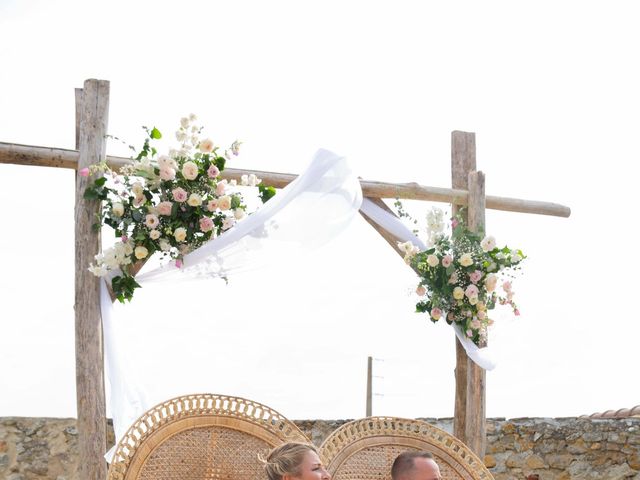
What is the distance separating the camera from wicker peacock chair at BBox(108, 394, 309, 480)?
319 cm

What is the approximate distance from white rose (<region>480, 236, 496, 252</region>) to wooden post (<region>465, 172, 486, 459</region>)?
0.21 m

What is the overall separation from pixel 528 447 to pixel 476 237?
1.94m

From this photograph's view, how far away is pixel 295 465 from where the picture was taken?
9.61 ft

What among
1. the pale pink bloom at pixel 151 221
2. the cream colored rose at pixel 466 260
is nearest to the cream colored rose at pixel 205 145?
the pale pink bloom at pixel 151 221

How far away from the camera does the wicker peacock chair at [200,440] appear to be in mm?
3191

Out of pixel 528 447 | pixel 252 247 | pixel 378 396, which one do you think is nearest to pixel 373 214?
pixel 252 247

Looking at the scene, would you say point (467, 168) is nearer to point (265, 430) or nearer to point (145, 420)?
point (265, 430)

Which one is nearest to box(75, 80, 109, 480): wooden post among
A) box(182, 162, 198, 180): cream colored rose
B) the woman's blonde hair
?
box(182, 162, 198, 180): cream colored rose

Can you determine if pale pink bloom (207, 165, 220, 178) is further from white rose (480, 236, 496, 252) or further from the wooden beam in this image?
white rose (480, 236, 496, 252)

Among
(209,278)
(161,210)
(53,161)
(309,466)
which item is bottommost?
(309,466)

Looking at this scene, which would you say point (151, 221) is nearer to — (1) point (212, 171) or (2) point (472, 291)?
(1) point (212, 171)

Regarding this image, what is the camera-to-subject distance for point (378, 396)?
820 cm

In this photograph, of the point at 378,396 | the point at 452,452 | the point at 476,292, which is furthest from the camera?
the point at 378,396

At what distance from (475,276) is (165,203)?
2.05 meters
